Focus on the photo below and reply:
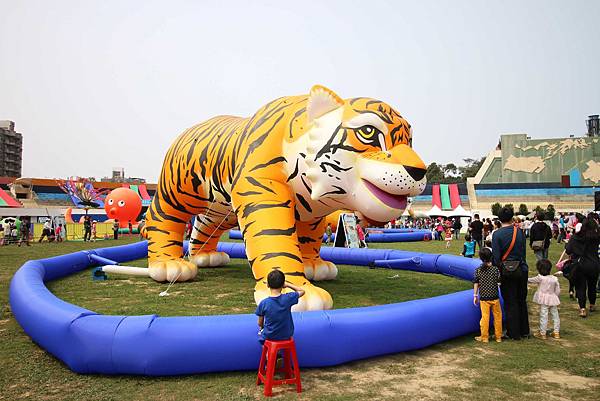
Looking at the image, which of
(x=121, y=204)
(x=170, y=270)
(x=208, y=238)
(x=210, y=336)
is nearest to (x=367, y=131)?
(x=210, y=336)

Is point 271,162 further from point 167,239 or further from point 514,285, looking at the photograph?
point 167,239

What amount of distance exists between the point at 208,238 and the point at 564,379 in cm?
664

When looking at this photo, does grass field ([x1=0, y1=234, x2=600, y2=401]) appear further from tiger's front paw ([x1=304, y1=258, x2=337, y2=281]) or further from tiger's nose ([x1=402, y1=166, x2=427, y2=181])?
tiger's front paw ([x1=304, y1=258, x2=337, y2=281])

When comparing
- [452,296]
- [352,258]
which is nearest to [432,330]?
[452,296]

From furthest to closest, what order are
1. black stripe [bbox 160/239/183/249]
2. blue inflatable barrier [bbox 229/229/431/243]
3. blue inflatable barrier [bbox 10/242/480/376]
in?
blue inflatable barrier [bbox 229/229/431/243] < black stripe [bbox 160/239/183/249] < blue inflatable barrier [bbox 10/242/480/376]

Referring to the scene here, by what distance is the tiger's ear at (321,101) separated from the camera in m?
5.08

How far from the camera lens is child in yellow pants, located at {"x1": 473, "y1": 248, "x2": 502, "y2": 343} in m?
4.34

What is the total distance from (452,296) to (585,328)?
1.59 m

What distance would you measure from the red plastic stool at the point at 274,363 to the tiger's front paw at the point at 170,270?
13.5 feet

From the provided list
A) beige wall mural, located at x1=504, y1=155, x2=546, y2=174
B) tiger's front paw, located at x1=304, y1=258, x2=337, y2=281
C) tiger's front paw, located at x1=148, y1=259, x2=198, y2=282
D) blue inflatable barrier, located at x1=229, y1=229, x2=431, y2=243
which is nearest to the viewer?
tiger's front paw, located at x1=148, y1=259, x2=198, y2=282

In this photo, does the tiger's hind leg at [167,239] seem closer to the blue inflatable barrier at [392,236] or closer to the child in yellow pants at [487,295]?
the child in yellow pants at [487,295]

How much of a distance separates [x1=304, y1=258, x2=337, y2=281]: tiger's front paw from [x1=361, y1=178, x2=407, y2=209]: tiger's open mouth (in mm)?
2903

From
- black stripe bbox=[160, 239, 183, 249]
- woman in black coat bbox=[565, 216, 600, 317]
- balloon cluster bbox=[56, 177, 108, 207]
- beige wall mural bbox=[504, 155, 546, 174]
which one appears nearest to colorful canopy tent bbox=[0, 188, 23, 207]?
balloon cluster bbox=[56, 177, 108, 207]

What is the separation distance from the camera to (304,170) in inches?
201
